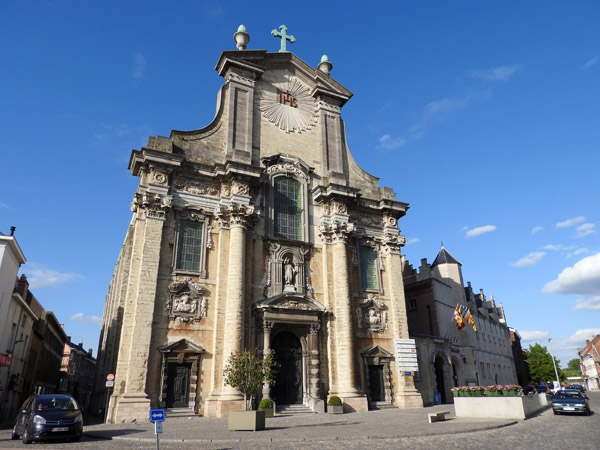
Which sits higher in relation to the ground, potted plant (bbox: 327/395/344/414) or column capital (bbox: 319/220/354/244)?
column capital (bbox: 319/220/354/244)

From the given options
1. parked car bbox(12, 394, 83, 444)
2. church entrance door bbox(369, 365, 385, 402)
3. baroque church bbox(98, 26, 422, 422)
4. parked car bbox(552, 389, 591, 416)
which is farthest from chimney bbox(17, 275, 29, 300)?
parked car bbox(552, 389, 591, 416)

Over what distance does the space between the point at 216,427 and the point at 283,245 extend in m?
11.5

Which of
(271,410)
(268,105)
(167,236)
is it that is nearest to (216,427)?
(271,410)

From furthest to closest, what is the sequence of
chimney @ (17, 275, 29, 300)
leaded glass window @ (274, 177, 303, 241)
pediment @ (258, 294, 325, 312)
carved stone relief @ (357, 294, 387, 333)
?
chimney @ (17, 275, 29, 300)
carved stone relief @ (357, 294, 387, 333)
leaded glass window @ (274, 177, 303, 241)
pediment @ (258, 294, 325, 312)

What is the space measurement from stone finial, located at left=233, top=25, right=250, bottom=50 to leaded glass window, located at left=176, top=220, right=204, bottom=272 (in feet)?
44.0

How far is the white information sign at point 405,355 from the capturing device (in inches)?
1005

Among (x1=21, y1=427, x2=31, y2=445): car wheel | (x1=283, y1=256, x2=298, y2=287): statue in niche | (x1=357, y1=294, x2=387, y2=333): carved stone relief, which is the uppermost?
(x1=283, y1=256, x2=298, y2=287): statue in niche

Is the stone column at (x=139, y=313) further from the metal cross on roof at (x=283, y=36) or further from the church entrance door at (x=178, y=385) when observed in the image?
the metal cross on roof at (x=283, y=36)

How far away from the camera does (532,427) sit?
1523cm

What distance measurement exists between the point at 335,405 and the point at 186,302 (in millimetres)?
9207

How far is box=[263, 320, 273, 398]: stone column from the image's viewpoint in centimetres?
2177

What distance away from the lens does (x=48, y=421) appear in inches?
489

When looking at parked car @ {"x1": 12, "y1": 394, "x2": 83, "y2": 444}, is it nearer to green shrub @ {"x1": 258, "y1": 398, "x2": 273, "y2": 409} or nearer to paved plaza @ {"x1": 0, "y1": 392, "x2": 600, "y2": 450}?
paved plaza @ {"x1": 0, "y1": 392, "x2": 600, "y2": 450}

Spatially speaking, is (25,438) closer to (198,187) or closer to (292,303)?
(292,303)
